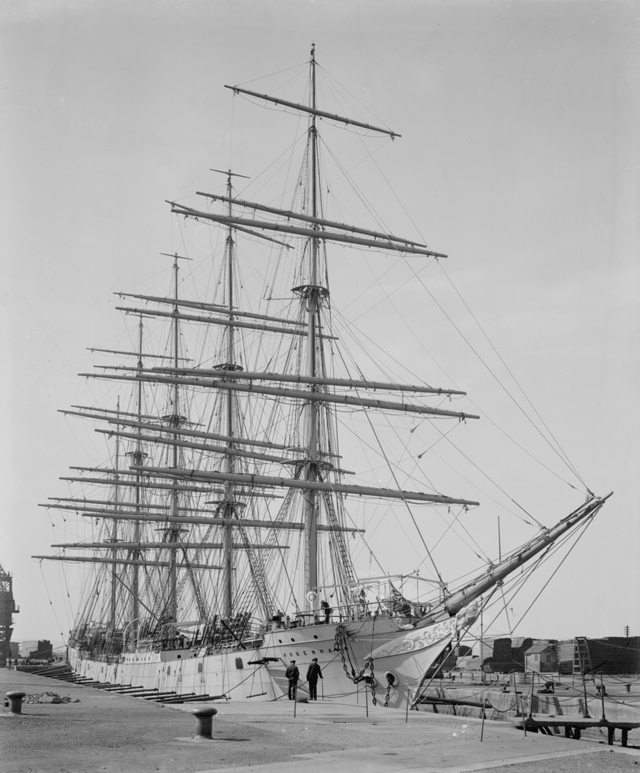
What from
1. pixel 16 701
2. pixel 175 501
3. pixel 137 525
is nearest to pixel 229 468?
pixel 175 501

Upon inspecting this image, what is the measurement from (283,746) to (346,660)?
16429 mm

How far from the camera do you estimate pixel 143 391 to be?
242 ft

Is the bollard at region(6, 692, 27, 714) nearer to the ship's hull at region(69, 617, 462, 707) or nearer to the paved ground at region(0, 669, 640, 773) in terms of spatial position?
the paved ground at region(0, 669, 640, 773)

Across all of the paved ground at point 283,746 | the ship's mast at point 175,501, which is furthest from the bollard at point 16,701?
the ship's mast at point 175,501

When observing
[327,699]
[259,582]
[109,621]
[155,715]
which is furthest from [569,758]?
[109,621]

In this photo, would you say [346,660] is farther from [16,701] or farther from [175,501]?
[175,501]

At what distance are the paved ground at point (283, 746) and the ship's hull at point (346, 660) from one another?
8.04 meters

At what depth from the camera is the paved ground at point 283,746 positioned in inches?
476

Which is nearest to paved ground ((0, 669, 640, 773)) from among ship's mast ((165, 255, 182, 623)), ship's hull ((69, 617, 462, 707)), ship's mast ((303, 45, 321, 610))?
ship's hull ((69, 617, 462, 707))

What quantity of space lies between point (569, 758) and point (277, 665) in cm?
2100

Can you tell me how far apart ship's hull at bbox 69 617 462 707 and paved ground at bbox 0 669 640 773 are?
8043 mm

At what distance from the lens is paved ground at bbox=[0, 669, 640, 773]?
476 inches

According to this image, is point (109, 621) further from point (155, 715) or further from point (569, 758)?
point (569, 758)

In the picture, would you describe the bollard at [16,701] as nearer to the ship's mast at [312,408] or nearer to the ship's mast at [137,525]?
the ship's mast at [312,408]
